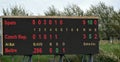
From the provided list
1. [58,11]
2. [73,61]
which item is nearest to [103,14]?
[58,11]

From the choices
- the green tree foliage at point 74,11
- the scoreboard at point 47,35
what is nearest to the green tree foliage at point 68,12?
the green tree foliage at point 74,11

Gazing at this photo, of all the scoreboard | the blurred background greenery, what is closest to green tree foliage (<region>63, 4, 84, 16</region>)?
the blurred background greenery

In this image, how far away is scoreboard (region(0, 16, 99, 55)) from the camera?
22.4 m

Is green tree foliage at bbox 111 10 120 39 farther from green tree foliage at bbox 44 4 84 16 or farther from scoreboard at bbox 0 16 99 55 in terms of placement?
scoreboard at bbox 0 16 99 55

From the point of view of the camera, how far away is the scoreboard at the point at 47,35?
2244 centimetres

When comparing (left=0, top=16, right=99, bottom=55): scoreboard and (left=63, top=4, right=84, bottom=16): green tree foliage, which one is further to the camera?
(left=63, top=4, right=84, bottom=16): green tree foliage

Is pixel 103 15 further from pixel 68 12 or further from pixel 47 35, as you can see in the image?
pixel 47 35

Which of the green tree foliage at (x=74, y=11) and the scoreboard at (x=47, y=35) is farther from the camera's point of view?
the green tree foliage at (x=74, y=11)

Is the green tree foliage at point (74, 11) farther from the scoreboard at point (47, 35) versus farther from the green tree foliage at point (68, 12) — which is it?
the scoreboard at point (47, 35)

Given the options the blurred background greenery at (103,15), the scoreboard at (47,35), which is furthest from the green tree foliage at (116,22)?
the scoreboard at (47,35)

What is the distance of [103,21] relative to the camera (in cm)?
5388

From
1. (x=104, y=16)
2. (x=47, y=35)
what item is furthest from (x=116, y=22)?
(x=47, y=35)

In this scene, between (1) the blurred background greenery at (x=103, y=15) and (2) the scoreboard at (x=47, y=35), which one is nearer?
(2) the scoreboard at (x=47, y=35)

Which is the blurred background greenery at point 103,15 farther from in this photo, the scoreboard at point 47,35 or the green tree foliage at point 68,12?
the scoreboard at point 47,35
